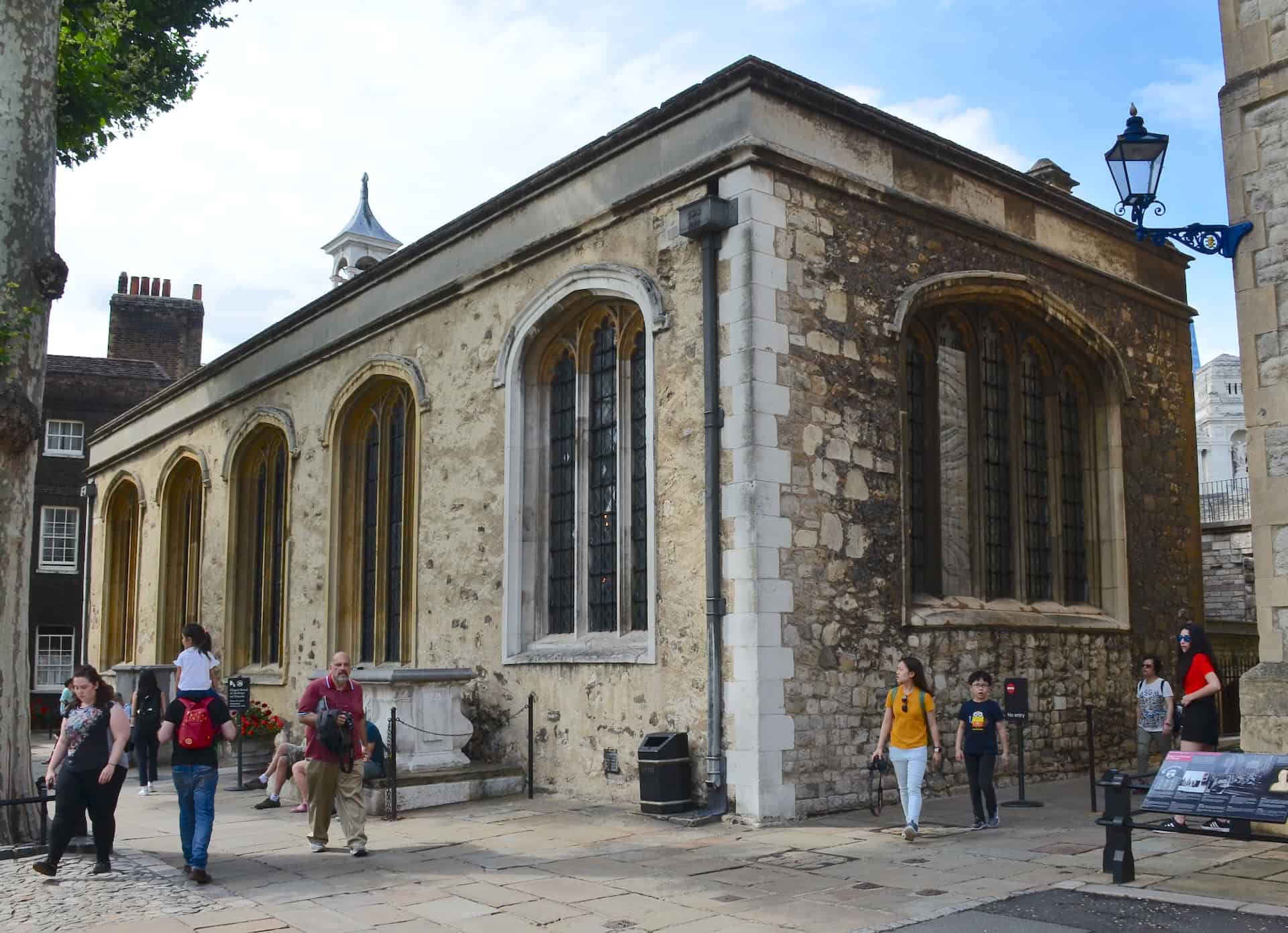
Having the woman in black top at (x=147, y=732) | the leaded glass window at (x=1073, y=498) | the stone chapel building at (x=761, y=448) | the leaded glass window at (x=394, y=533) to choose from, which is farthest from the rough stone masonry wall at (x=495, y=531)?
the leaded glass window at (x=1073, y=498)

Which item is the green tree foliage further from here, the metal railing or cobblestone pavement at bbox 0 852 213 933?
the metal railing

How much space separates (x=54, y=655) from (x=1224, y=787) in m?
30.8

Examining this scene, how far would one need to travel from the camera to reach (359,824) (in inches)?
373

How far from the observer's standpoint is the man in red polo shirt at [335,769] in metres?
9.41

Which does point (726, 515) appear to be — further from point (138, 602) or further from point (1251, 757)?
point (138, 602)

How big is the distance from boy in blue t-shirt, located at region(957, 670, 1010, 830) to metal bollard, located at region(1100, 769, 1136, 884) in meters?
2.44

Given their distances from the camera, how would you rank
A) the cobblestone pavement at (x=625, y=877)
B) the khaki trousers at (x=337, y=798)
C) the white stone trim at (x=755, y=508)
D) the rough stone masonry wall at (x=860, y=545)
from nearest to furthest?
the cobblestone pavement at (x=625, y=877) < the khaki trousers at (x=337, y=798) < the white stone trim at (x=755, y=508) < the rough stone masonry wall at (x=860, y=545)

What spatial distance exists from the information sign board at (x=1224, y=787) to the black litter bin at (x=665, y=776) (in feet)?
13.5

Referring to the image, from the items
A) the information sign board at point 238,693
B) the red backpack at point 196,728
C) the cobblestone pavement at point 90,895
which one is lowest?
the cobblestone pavement at point 90,895

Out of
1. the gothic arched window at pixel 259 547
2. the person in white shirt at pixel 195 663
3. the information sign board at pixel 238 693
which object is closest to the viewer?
the person in white shirt at pixel 195 663

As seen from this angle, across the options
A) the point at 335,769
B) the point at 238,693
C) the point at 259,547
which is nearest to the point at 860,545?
the point at 335,769

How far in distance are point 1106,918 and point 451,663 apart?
889 centimetres

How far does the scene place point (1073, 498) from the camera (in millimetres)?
14477

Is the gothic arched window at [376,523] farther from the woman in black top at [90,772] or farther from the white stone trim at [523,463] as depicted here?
the woman in black top at [90,772]
